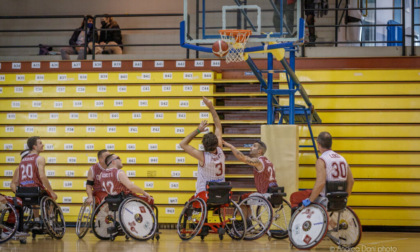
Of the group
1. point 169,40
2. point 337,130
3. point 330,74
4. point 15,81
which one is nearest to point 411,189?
point 337,130

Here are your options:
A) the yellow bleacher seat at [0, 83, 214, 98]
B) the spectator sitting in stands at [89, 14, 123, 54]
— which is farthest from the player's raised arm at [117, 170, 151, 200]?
the spectator sitting in stands at [89, 14, 123, 54]

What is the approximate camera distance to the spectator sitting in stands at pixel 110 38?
13.8m

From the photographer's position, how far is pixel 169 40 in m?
14.5

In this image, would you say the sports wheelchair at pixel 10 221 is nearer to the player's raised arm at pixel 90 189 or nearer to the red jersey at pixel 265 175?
the player's raised arm at pixel 90 189

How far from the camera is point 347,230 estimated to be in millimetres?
8391

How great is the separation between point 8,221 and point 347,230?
472 cm

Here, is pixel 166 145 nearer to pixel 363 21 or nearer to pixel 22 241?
pixel 22 241

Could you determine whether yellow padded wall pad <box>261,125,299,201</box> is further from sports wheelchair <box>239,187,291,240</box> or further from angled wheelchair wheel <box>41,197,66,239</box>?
angled wheelchair wheel <box>41,197,66,239</box>

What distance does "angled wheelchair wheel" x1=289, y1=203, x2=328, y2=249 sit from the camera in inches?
316

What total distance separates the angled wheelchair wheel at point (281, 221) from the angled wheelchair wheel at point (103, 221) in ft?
7.87

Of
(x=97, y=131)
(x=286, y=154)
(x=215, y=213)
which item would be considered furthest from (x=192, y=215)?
(x=97, y=131)

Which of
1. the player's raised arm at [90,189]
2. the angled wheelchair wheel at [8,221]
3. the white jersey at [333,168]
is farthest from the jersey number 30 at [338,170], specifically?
the angled wheelchair wheel at [8,221]

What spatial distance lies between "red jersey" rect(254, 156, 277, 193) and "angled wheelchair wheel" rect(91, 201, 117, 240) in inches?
A: 88.1

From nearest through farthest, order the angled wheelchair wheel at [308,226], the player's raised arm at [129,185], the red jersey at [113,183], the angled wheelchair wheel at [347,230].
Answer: the angled wheelchair wheel at [308,226] → the angled wheelchair wheel at [347,230] → the player's raised arm at [129,185] → the red jersey at [113,183]
